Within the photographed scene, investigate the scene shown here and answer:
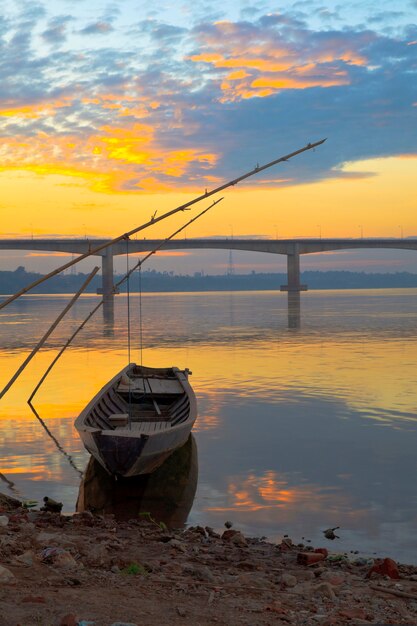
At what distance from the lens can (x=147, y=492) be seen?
13086 millimetres

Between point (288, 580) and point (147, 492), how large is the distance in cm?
592

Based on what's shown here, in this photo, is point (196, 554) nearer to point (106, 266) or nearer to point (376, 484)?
point (376, 484)

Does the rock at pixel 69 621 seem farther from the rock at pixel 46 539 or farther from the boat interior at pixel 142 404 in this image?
the boat interior at pixel 142 404

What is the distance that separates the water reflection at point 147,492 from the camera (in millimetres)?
11984

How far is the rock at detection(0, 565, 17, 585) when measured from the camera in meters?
6.79

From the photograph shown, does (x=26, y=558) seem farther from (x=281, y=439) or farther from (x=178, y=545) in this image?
(x=281, y=439)

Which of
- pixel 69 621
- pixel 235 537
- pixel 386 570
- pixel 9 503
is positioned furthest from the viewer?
pixel 9 503

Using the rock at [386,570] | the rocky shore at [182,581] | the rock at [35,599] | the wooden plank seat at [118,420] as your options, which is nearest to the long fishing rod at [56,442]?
the wooden plank seat at [118,420]

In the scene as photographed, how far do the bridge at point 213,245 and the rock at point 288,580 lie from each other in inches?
4535

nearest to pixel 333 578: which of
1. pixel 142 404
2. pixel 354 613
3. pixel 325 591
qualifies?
pixel 325 591

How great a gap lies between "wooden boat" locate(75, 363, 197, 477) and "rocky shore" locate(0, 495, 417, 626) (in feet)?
6.78

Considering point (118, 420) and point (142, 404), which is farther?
point (142, 404)

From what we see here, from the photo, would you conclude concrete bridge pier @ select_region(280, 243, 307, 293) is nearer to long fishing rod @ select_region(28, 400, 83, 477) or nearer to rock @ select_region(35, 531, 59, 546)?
long fishing rod @ select_region(28, 400, 83, 477)

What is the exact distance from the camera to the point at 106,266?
431 feet
